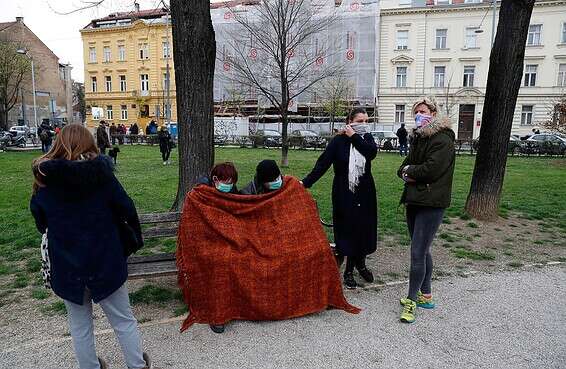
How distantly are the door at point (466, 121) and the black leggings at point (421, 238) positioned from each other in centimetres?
4023

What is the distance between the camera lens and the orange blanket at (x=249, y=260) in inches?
149

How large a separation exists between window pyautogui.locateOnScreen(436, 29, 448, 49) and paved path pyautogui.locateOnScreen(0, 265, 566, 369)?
40878 millimetres

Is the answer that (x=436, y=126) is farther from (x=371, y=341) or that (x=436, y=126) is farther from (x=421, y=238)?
(x=371, y=341)

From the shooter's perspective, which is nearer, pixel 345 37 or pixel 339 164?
pixel 339 164

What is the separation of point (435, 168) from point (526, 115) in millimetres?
41767

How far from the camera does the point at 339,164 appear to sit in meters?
4.59

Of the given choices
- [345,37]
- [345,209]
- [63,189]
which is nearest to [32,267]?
[63,189]

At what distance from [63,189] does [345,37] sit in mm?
40260

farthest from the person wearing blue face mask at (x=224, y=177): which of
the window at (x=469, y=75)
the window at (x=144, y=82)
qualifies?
the window at (x=144, y=82)

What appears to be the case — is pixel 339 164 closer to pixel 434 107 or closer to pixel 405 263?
pixel 434 107

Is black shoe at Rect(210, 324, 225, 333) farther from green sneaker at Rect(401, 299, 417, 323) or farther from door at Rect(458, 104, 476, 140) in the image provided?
door at Rect(458, 104, 476, 140)

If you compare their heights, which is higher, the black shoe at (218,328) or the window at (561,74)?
the window at (561,74)

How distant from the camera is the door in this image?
41062 mm

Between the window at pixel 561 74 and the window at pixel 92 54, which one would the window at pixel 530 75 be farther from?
the window at pixel 92 54
